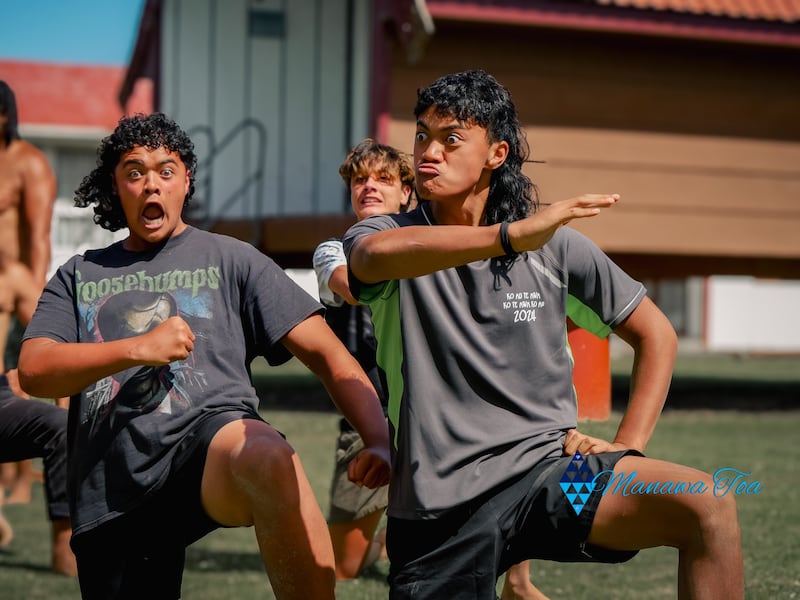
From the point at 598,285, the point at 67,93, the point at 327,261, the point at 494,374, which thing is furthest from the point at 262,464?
the point at 67,93

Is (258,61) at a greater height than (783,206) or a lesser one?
greater

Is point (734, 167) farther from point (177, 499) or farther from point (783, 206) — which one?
point (177, 499)

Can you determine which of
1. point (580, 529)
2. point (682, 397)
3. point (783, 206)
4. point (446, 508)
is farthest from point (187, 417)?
point (682, 397)

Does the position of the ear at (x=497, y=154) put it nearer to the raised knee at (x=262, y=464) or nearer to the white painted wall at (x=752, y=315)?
the raised knee at (x=262, y=464)

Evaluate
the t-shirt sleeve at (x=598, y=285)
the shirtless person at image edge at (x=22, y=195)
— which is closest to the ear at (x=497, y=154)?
the t-shirt sleeve at (x=598, y=285)

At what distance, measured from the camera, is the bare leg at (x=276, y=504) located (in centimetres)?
273

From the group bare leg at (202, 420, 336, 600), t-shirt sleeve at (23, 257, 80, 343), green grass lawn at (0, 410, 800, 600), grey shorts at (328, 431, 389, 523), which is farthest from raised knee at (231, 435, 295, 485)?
grey shorts at (328, 431, 389, 523)

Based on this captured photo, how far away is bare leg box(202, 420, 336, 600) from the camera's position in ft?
8.96

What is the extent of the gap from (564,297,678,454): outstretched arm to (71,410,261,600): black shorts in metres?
1.01

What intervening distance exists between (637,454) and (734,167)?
30.6 feet

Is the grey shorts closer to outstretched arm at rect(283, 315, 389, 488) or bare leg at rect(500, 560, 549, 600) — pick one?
bare leg at rect(500, 560, 549, 600)

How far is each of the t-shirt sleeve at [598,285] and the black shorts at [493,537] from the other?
396 millimetres

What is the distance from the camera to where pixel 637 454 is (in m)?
2.75

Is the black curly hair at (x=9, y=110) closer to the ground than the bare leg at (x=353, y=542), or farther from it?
farther from it
